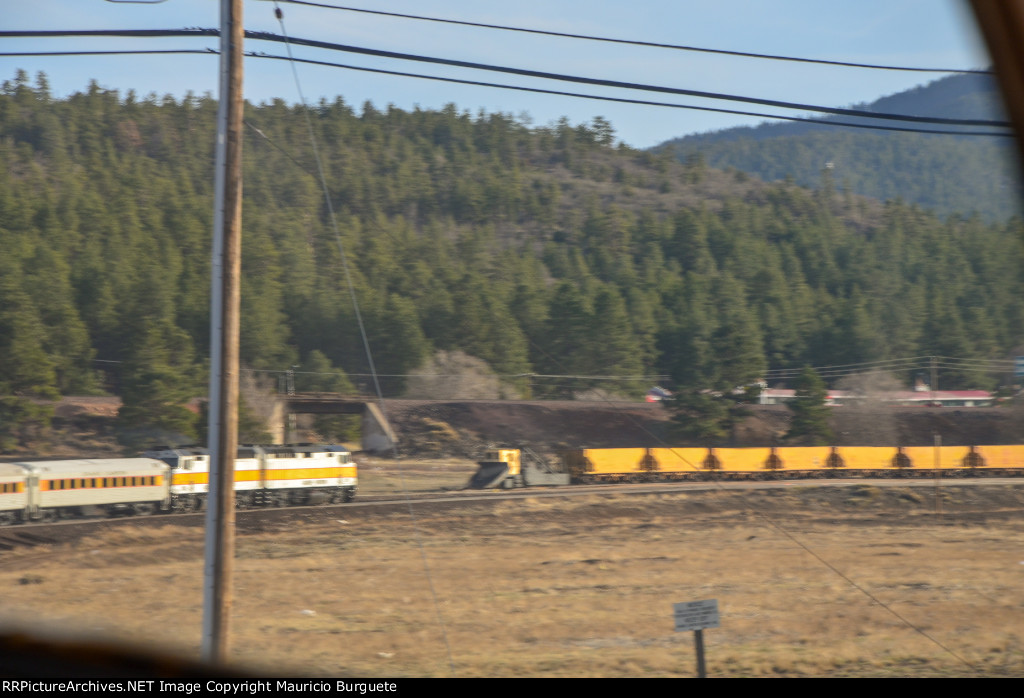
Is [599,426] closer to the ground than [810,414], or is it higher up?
closer to the ground

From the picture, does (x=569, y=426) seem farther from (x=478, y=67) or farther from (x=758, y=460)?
(x=478, y=67)

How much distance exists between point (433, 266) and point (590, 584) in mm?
65315

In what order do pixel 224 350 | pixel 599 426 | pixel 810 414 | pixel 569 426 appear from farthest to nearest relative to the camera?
pixel 599 426, pixel 569 426, pixel 810 414, pixel 224 350

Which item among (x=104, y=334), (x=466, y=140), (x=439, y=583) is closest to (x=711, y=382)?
(x=439, y=583)

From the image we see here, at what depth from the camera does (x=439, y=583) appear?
26891mm

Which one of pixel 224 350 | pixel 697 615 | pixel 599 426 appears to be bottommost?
pixel 599 426

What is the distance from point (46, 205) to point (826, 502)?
74.4 m

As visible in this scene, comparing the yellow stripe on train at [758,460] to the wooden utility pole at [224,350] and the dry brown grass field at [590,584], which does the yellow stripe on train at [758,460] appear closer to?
the dry brown grass field at [590,584]

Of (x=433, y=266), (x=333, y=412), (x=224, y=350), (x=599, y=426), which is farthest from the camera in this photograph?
(x=433, y=266)

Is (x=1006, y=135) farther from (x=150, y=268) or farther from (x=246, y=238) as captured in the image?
(x=246, y=238)

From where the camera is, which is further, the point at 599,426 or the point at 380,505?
the point at 599,426

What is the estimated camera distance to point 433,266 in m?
88.5

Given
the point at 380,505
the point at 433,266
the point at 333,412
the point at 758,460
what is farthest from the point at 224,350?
the point at 433,266

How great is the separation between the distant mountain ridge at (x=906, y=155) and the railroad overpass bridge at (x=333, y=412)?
33.0 metres
